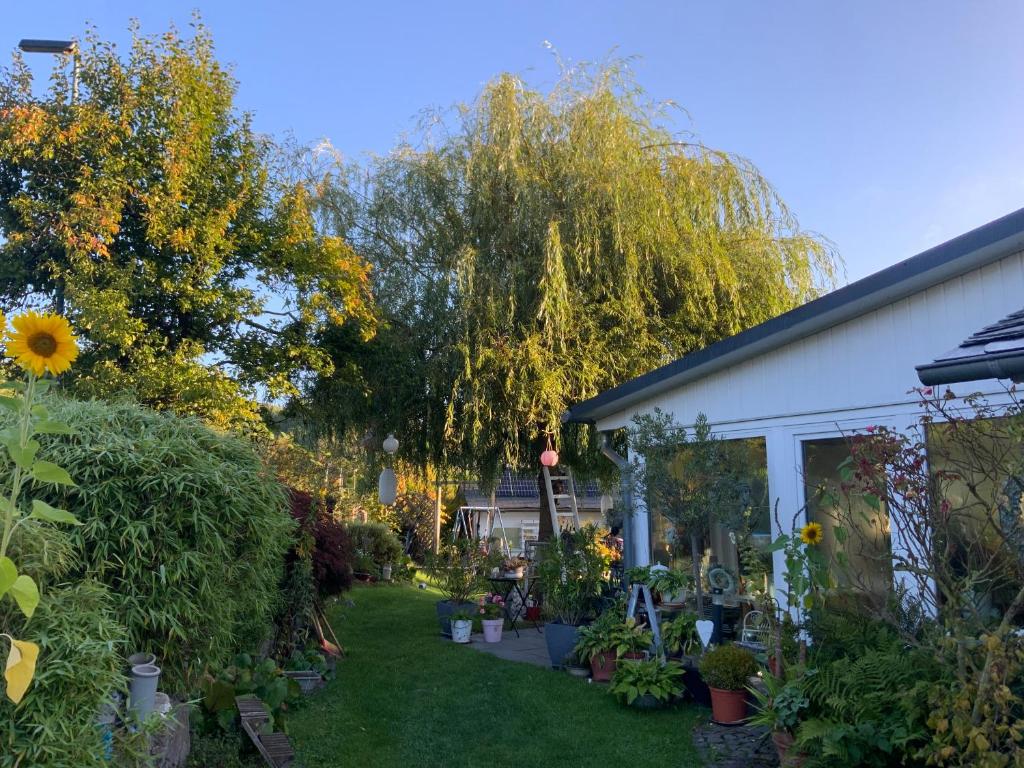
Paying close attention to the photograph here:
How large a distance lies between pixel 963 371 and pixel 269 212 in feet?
28.4

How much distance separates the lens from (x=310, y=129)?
44.2ft

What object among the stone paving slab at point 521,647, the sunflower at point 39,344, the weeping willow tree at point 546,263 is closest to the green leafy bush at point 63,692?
the sunflower at point 39,344

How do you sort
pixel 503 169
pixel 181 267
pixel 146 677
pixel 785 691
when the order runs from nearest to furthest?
1. pixel 146 677
2. pixel 785 691
3. pixel 181 267
4. pixel 503 169

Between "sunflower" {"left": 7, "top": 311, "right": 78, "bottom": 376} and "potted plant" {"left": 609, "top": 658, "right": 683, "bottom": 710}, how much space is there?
4918mm

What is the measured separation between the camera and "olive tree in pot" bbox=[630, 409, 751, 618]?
252 inches

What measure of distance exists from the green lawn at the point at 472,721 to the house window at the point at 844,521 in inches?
62.9

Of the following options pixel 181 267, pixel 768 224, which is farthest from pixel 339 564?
pixel 768 224

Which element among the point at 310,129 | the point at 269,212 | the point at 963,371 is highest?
the point at 310,129

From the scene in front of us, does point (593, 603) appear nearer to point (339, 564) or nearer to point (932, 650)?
point (339, 564)

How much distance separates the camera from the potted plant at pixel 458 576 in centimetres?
989

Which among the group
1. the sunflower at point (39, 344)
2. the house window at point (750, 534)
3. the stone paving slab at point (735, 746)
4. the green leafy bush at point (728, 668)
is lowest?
the stone paving slab at point (735, 746)

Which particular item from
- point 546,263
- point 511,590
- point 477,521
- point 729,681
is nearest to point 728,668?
point 729,681

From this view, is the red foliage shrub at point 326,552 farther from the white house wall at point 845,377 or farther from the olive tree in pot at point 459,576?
the white house wall at point 845,377

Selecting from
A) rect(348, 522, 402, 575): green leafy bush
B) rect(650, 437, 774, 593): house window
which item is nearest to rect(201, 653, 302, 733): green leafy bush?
rect(650, 437, 774, 593): house window
